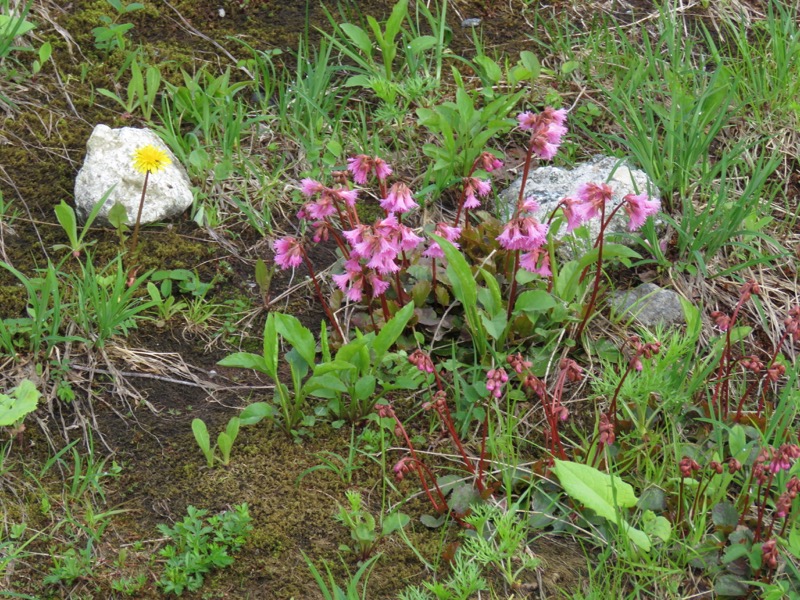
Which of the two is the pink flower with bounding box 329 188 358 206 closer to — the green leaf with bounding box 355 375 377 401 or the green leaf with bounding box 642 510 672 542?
the green leaf with bounding box 355 375 377 401

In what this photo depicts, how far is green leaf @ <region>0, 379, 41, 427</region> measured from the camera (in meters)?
2.60

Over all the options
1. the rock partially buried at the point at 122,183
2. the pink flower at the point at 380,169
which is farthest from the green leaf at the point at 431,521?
the rock partially buried at the point at 122,183

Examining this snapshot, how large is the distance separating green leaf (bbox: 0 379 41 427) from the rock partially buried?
35.0 inches

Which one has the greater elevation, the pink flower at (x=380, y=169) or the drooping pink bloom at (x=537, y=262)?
the pink flower at (x=380, y=169)

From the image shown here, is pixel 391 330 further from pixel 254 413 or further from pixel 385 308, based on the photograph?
pixel 254 413

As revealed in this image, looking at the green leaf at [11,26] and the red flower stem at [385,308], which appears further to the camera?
the green leaf at [11,26]

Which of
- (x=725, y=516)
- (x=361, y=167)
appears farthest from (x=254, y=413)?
(x=725, y=516)

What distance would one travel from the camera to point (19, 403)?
8.67ft

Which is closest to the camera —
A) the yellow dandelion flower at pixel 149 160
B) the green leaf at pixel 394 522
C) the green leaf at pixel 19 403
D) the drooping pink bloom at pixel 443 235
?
the green leaf at pixel 394 522

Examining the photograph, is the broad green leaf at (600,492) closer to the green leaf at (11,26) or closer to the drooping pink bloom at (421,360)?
the drooping pink bloom at (421,360)

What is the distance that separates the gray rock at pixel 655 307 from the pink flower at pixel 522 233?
55 cm

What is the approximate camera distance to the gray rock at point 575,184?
3.46 metres

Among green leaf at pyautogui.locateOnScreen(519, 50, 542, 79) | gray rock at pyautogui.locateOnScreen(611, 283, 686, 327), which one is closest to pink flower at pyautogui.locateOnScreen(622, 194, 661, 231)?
gray rock at pyautogui.locateOnScreen(611, 283, 686, 327)

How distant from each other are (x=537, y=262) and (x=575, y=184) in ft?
2.27
